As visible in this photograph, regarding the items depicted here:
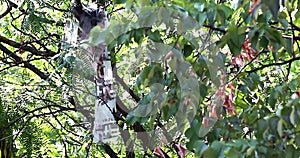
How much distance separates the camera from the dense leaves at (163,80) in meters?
0.56

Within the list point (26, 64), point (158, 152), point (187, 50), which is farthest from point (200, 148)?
point (26, 64)

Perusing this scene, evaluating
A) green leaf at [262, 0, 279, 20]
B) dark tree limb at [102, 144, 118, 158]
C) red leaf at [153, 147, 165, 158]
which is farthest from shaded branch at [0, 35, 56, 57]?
green leaf at [262, 0, 279, 20]

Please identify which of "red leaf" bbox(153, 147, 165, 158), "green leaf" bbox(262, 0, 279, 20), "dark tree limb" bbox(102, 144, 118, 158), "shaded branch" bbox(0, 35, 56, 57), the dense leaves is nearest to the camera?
"green leaf" bbox(262, 0, 279, 20)

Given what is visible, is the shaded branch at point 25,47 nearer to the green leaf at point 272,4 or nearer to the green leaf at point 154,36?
the green leaf at point 154,36

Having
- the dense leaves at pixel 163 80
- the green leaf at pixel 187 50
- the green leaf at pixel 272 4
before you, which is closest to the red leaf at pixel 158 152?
the dense leaves at pixel 163 80

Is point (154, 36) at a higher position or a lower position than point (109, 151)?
higher

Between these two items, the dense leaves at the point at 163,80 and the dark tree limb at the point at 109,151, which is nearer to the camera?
the dense leaves at the point at 163,80

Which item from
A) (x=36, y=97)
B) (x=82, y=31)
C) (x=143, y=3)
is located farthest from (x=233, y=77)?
(x=36, y=97)

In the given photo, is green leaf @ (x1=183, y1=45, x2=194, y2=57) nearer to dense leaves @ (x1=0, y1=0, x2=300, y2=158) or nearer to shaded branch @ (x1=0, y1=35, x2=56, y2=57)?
dense leaves @ (x1=0, y1=0, x2=300, y2=158)

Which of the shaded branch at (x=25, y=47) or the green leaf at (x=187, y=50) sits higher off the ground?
the shaded branch at (x=25, y=47)

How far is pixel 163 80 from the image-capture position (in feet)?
2.18

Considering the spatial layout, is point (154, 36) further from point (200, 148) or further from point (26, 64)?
point (26, 64)

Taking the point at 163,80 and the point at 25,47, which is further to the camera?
the point at 25,47

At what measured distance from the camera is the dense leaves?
A: 0.56 metres
